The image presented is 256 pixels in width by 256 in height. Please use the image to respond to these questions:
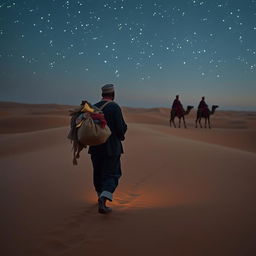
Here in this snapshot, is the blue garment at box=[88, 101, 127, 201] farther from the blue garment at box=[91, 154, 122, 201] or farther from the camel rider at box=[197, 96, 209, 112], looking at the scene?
the camel rider at box=[197, 96, 209, 112]

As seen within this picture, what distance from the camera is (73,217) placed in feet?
12.6

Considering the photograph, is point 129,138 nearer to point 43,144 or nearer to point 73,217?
point 43,144

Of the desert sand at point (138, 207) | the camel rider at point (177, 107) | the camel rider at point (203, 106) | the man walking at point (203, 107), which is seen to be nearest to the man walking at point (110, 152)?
the desert sand at point (138, 207)

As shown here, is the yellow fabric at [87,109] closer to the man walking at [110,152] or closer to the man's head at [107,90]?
the man walking at [110,152]

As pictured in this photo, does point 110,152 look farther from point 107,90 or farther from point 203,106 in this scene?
point 203,106

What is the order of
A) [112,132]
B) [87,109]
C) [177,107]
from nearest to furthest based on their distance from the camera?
[87,109]
[112,132]
[177,107]

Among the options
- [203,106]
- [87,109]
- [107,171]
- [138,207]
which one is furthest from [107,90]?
[203,106]

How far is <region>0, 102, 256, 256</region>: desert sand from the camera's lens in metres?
2.93

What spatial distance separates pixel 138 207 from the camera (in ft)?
13.8

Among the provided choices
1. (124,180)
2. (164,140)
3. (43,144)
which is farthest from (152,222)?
(43,144)

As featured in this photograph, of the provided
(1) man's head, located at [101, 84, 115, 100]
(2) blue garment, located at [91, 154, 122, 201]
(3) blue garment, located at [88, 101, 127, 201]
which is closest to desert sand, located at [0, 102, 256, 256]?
(2) blue garment, located at [91, 154, 122, 201]

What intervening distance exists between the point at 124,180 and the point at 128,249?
3.15 m

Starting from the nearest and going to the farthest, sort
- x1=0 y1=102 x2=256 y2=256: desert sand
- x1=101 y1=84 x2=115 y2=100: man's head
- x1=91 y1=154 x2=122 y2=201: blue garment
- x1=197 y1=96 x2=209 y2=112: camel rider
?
1. x1=0 y1=102 x2=256 y2=256: desert sand
2. x1=91 y1=154 x2=122 y2=201: blue garment
3. x1=101 y1=84 x2=115 y2=100: man's head
4. x1=197 y1=96 x2=209 y2=112: camel rider

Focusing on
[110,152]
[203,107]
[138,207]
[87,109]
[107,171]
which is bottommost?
[138,207]
